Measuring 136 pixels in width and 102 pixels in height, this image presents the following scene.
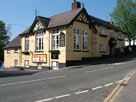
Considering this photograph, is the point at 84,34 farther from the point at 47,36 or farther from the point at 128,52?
the point at 128,52

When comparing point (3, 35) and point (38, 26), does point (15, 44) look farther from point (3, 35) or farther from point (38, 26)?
point (3, 35)

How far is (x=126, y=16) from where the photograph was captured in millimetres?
41250

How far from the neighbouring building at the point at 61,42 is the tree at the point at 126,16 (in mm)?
17731

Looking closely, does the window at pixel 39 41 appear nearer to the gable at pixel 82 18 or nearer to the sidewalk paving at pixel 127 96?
the gable at pixel 82 18

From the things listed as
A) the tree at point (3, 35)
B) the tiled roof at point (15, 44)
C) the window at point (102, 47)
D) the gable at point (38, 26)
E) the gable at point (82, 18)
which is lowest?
the window at point (102, 47)

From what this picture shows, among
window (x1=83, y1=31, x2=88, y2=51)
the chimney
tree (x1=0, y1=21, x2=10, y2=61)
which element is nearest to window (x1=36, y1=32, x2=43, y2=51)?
window (x1=83, y1=31, x2=88, y2=51)

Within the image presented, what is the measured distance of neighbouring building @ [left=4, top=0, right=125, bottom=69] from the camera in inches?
748

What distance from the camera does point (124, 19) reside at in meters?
41.8

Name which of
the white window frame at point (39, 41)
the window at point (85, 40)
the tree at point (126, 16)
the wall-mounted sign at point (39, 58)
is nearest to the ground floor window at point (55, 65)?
the wall-mounted sign at point (39, 58)

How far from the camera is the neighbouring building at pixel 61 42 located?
19.0 m

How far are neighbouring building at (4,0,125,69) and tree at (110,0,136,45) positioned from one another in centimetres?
1773

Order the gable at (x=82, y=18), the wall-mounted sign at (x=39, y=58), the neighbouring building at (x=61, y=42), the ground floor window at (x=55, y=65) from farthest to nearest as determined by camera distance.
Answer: the wall-mounted sign at (x=39, y=58)
the gable at (x=82, y=18)
the ground floor window at (x=55, y=65)
the neighbouring building at (x=61, y=42)

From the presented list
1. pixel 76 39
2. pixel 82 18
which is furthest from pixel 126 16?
pixel 76 39

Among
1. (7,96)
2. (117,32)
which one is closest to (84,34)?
(117,32)
